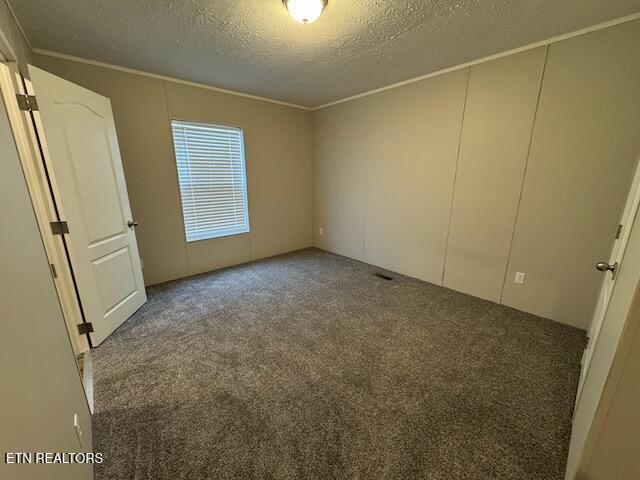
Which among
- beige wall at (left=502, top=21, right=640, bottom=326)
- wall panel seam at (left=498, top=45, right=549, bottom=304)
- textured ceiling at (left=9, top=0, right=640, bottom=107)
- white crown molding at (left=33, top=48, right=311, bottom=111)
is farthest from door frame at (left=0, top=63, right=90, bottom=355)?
beige wall at (left=502, top=21, right=640, bottom=326)

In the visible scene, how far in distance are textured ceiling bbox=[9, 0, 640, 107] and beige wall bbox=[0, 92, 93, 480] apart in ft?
4.97

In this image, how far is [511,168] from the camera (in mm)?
2482

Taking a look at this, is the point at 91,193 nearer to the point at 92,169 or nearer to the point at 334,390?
the point at 92,169

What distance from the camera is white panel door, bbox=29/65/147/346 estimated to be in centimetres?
185

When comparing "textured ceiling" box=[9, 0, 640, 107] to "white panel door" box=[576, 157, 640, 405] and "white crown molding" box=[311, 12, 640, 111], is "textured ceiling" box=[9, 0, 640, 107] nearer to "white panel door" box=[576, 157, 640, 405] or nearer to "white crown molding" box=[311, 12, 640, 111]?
"white crown molding" box=[311, 12, 640, 111]

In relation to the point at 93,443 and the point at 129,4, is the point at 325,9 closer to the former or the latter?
the point at 129,4

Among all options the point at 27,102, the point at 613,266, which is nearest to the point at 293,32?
the point at 27,102

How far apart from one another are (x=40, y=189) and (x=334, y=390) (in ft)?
8.00

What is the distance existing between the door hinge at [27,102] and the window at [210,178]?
1450 millimetres

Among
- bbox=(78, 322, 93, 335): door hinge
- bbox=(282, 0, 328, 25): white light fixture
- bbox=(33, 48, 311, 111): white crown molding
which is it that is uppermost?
bbox=(33, 48, 311, 111): white crown molding

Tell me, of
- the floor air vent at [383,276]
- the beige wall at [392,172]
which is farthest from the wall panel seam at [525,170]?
the floor air vent at [383,276]

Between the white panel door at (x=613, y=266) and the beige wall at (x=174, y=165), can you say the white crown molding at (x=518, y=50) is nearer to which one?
the white panel door at (x=613, y=266)

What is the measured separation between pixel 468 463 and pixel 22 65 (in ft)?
12.2

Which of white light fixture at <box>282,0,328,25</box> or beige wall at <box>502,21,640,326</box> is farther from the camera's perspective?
beige wall at <box>502,21,640,326</box>
